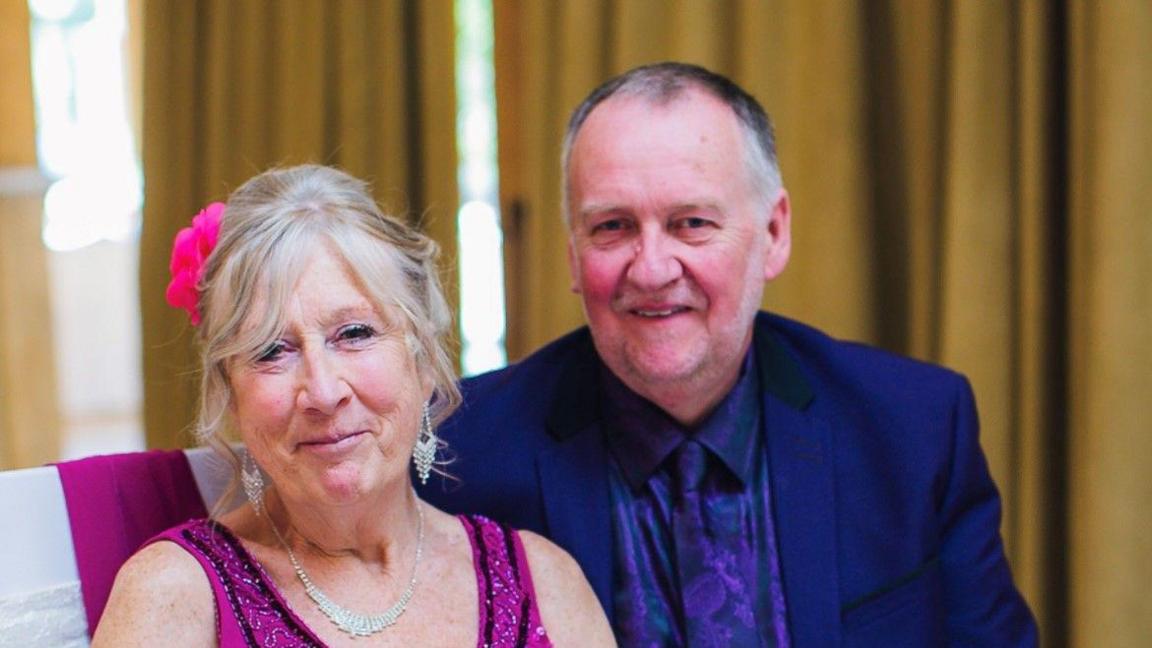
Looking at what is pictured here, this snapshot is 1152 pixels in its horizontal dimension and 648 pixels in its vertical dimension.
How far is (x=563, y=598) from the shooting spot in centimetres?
173

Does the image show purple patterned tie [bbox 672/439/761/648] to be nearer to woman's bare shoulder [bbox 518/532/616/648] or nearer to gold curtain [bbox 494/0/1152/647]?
woman's bare shoulder [bbox 518/532/616/648]

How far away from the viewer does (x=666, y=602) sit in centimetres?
189

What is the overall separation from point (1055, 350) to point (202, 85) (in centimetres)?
227

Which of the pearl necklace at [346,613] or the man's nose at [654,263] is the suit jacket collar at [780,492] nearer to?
the man's nose at [654,263]

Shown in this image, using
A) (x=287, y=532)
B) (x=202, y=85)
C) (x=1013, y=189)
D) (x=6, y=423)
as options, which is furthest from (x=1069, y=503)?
(x=6, y=423)

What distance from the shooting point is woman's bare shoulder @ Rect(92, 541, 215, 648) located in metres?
1.39

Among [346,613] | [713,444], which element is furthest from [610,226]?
[346,613]

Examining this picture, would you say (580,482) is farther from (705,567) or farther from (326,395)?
(326,395)

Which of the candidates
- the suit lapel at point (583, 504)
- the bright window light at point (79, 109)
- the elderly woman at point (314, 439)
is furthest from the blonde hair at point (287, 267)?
the bright window light at point (79, 109)

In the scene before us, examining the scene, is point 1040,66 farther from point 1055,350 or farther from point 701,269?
point 701,269

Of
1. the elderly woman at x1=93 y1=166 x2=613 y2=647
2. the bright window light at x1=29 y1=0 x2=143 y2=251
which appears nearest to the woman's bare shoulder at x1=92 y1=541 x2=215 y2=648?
the elderly woman at x1=93 y1=166 x2=613 y2=647

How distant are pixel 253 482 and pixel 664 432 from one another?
2.11 feet

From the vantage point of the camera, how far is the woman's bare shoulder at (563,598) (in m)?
1.70

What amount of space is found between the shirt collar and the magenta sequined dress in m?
0.29
